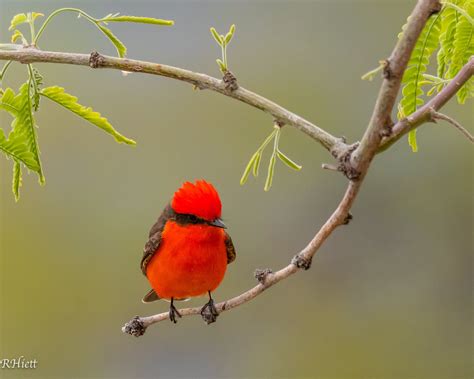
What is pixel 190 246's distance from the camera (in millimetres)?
4230

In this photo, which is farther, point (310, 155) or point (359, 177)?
point (310, 155)

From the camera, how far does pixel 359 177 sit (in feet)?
5.69

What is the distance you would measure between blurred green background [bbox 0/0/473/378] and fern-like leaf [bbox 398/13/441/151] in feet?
22.0

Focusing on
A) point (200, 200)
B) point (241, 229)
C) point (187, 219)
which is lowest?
point (241, 229)

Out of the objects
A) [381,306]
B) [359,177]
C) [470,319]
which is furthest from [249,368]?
[359,177]

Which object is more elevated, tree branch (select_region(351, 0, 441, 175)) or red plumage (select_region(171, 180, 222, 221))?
tree branch (select_region(351, 0, 441, 175))

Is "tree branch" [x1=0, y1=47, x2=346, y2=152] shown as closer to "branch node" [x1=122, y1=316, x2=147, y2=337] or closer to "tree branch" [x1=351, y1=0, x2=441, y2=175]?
"tree branch" [x1=351, y1=0, x2=441, y2=175]

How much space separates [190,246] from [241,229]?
6.16 m

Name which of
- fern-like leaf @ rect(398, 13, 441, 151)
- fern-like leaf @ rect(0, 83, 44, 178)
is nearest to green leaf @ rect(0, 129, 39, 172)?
fern-like leaf @ rect(0, 83, 44, 178)

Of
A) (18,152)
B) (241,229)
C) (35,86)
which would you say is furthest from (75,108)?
(241,229)

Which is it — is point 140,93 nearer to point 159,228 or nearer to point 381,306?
point 381,306

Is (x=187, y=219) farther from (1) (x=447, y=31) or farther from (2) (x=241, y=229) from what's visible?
(2) (x=241, y=229)

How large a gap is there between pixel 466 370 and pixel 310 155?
162 inches

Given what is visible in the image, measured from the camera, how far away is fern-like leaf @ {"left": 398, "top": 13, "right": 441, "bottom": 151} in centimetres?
210
